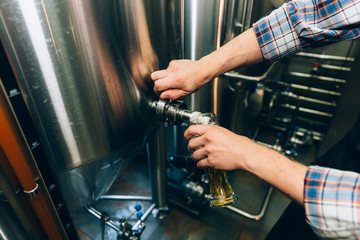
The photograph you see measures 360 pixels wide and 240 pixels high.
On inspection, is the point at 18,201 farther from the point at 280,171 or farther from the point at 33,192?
the point at 280,171

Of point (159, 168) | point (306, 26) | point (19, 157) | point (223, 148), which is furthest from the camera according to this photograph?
point (159, 168)

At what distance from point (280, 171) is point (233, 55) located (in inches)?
15.0

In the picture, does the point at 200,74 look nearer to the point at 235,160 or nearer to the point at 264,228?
the point at 235,160

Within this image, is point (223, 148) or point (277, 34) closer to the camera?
point (223, 148)

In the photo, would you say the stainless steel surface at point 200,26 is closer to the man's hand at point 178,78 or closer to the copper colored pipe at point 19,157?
the man's hand at point 178,78

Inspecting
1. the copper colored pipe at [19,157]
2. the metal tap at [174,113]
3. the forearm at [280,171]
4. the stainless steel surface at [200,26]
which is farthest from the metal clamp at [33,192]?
the stainless steel surface at [200,26]

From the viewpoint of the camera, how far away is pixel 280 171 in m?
0.48

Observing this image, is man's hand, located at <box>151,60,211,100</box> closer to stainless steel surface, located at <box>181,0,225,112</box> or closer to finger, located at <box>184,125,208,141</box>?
finger, located at <box>184,125,208,141</box>

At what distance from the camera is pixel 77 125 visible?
1.66ft

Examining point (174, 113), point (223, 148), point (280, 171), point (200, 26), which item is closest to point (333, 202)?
point (280, 171)

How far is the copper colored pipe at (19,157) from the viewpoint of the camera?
1.25 feet

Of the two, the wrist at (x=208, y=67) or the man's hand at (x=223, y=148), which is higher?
the wrist at (x=208, y=67)

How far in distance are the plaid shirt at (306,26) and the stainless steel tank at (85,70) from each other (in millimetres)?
298

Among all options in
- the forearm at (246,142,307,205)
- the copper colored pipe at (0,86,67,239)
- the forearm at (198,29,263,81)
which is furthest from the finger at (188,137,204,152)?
the copper colored pipe at (0,86,67,239)
